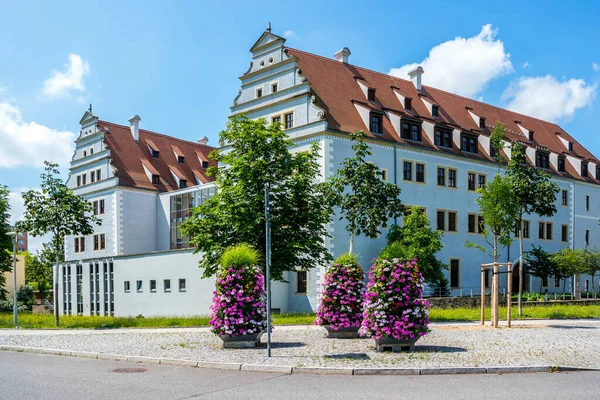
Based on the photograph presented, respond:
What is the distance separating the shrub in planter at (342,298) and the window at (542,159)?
3833 cm

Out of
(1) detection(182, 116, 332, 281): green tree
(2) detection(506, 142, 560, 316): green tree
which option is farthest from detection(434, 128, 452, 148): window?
(1) detection(182, 116, 332, 281): green tree

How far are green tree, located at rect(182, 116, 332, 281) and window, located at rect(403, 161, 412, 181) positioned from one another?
45.2 ft

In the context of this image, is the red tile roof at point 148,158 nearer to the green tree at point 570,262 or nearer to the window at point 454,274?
the window at point 454,274

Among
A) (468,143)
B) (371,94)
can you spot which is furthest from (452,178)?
(371,94)

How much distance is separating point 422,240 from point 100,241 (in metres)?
29.8

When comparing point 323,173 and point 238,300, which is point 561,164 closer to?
point 323,173

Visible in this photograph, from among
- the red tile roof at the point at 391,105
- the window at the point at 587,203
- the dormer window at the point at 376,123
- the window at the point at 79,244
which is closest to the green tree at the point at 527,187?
the red tile roof at the point at 391,105

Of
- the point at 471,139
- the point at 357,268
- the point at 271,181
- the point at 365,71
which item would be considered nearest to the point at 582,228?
the point at 471,139

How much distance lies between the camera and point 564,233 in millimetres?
53938

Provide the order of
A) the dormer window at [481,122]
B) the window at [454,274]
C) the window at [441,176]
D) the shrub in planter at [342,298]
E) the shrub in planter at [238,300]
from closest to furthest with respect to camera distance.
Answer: the shrub in planter at [238,300]
the shrub in planter at [342,298]
the window at [441,176]
the window at [454,274]
the dormer window at [481,122]

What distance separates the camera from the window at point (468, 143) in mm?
46388

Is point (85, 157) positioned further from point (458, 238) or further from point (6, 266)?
point (458, 238)

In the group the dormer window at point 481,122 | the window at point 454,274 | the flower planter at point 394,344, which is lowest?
the window at point 454,274

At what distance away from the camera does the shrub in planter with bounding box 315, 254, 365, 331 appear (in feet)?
60.3
